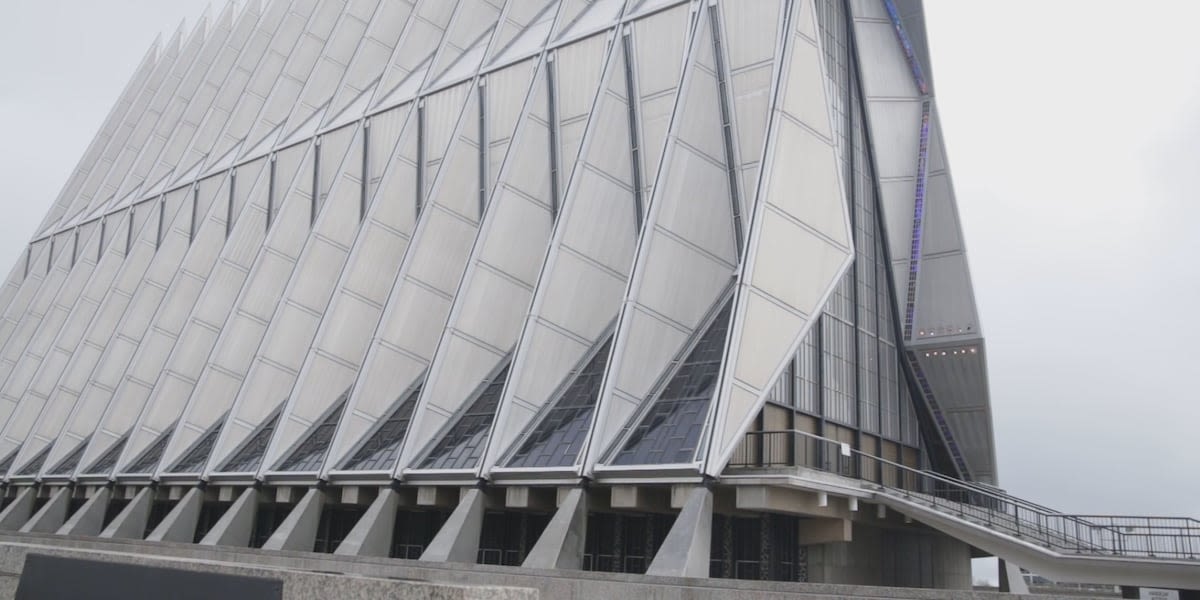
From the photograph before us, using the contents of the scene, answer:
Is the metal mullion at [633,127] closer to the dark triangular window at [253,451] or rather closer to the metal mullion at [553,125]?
the metal mullion at [553,125]

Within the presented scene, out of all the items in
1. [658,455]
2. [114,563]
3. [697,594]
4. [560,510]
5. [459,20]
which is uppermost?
[459,20]

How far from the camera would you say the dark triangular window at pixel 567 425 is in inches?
783

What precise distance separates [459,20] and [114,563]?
103 ft

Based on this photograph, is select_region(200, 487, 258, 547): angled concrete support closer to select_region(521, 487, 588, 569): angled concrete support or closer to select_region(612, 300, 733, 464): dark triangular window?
select_region(521, 487, 588, 569): angled concrete support

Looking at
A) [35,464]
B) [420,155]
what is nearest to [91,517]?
[35,464]

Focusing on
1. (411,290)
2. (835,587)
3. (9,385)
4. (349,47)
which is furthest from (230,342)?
(835,587)

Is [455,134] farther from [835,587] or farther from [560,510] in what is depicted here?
[835,587]

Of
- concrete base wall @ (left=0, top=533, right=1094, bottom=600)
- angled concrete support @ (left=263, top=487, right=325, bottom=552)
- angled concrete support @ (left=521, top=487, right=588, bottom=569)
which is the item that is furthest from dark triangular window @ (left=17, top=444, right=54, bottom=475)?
angled concrete support @ (left=521, top=487, right=588, bottom=569)

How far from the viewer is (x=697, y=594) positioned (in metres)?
9.90

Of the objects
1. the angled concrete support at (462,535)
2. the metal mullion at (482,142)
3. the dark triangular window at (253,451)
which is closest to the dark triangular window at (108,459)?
the dark triangular window at (253,451)

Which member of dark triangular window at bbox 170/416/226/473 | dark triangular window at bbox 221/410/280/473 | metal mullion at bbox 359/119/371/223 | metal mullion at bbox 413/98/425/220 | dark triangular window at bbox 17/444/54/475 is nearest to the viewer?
dark triangular window at bbox 221/410/280/473

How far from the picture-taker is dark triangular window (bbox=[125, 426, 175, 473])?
3128 cm

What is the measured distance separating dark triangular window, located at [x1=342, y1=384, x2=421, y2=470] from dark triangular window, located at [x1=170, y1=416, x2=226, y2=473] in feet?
22.9

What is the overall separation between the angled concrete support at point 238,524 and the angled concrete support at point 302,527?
5.79 ft
